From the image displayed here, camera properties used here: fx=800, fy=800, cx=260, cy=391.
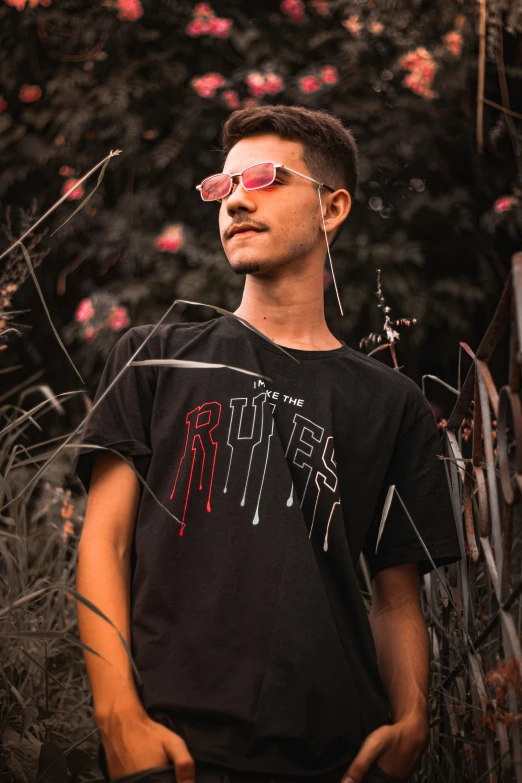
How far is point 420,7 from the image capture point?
3.58 meters

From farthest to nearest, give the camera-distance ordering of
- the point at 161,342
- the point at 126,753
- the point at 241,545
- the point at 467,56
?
1. the point at 467,56
2. the point at 161,342
3. the point at 241,545
4. the point at 126,753

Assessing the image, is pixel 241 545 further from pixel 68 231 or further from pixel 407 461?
pixel 68 231

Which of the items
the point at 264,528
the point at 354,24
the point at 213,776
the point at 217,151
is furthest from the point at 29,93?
the point at 213,776

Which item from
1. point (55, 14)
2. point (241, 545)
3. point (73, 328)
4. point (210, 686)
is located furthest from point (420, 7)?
point (210, 686)

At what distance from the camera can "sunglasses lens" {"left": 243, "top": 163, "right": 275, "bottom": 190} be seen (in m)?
1.70

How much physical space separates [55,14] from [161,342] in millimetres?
2748

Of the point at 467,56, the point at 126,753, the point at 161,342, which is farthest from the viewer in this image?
the point at 467,56

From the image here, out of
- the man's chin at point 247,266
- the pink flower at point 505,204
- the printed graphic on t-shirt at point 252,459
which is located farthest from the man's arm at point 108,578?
the pink flower at point 505,204

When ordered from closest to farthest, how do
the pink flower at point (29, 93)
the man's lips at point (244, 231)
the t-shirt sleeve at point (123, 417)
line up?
the t-shirt sleeve at point (123, 417) → the man's lips at point (244, 231) → the pink flower at point (29, 93)

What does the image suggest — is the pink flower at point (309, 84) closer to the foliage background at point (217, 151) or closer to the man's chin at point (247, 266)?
the foliage background at point (217, 151)

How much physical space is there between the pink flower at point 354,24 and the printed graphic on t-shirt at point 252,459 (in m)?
2.55

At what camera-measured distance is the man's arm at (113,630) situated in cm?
121

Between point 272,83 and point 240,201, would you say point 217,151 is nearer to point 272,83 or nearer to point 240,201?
point 272,83

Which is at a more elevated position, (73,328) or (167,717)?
(167,717)
